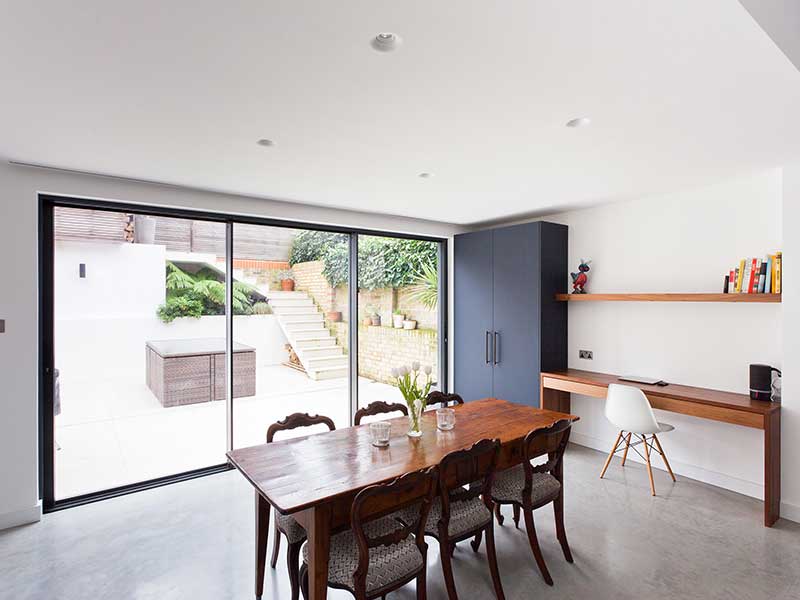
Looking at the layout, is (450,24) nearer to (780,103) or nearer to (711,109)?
(711,109)

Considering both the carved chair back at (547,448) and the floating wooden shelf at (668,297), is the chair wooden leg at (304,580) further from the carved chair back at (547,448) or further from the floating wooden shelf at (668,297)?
the floating wooden shelf at (668,297)

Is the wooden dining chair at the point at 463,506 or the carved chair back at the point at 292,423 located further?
the carved chair back at the point at 292,423

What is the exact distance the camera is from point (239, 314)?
412 cm

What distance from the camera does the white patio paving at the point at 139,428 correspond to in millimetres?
3463

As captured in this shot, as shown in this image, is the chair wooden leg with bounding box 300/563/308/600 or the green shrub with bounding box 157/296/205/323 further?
the green shrub with bounding box 157/296/205/323

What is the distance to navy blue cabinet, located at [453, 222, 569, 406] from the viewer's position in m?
4.49

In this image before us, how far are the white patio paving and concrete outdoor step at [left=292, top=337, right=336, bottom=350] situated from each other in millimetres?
251

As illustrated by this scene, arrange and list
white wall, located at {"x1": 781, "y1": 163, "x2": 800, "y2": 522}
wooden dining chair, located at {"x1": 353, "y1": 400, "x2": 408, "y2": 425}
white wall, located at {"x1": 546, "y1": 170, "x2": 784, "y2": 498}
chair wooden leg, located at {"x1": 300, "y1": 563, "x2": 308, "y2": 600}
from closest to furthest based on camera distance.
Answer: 1. chair wooden leg, located at {"x1": 300, "y1": 563, "x2": 308, "y2": 600}
2. wooden dining chair, located at {"x1": 353, "y1": 400, "x2": 408, "y2": 425}
3. white wall, located at {"x1": 781, "y1": 163, "x2": 800, "y2": 522}
4. white wall, located at {"x1": 546, "y1": 170, "x2": 784, "y2": 498}

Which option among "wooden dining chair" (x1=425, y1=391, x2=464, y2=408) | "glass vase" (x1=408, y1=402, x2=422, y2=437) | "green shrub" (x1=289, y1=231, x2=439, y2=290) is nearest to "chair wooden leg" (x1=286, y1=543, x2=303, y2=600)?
"glass vase" (x1=408, y1=402, x2=422, y2=437)

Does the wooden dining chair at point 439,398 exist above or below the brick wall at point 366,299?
below

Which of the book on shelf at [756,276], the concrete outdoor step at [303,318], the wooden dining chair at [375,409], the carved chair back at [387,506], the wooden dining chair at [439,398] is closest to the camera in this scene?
the carved chair back at [387,506]

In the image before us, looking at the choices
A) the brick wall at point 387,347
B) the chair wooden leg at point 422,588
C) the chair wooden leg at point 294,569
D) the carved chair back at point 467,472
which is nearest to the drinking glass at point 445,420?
the carved chair back at point 467,472

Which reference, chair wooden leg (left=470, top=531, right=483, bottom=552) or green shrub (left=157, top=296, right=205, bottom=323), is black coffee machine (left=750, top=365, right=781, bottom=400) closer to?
chair wooden leg (left=470, top=531, right=483, bottom=552)

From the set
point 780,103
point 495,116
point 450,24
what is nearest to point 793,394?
point 780,103
